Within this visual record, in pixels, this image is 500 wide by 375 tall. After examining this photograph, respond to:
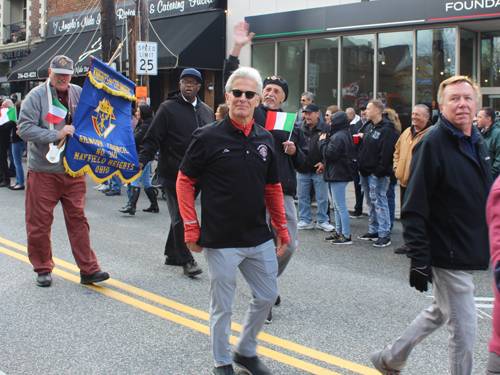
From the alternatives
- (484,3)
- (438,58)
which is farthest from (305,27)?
(484,3)

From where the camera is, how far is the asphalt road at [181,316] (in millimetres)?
3543

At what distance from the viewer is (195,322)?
425 centimetres

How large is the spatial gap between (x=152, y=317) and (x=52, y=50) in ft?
70.2

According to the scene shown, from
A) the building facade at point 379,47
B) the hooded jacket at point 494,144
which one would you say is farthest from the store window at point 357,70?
the hooded jacket at point 494,144

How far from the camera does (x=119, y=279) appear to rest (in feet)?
17.7

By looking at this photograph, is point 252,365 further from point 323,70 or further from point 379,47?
point 323,70

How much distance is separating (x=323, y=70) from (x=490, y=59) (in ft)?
14.7

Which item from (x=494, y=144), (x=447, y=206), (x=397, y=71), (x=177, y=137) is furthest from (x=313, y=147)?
(x=397, y=71)

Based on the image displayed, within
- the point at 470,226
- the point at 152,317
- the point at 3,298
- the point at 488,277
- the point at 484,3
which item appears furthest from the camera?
the point at 484,3

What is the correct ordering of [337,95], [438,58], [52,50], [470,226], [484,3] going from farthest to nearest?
[52,50]
[337,95]
[438,58]
[484,3]
[470,226]

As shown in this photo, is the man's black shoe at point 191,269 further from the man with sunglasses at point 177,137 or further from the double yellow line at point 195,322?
the double yellow line at point 195,322

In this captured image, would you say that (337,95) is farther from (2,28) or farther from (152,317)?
(2,28)

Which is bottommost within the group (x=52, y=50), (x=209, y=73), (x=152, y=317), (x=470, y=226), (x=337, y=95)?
(x=152, y=317)

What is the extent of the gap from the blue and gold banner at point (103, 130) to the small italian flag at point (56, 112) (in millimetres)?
132
